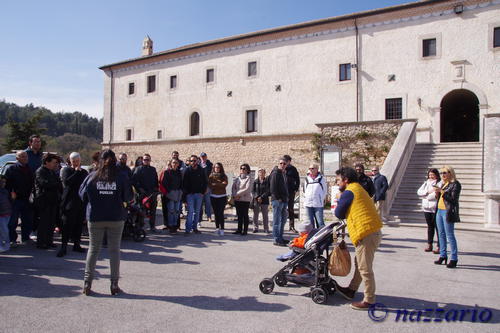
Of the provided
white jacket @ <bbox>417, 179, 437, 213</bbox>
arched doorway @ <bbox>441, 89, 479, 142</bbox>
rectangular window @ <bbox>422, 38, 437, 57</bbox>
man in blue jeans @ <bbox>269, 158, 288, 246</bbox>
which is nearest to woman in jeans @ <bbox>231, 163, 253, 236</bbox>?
man in blue jeans @ <bbox>269, 158, 288, 246</bbox>

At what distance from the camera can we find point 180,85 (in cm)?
2883

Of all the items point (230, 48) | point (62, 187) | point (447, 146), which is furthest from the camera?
point (230, 48)

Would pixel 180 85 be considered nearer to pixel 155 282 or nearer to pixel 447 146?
pixel 447 146

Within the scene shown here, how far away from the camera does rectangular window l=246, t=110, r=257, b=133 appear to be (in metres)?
25.7

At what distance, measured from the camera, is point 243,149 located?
25.8 meters

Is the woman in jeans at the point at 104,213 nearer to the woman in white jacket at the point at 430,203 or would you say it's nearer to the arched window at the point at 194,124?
the woman in white jacket at the point at 430,203

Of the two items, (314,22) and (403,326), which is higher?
(314,22)

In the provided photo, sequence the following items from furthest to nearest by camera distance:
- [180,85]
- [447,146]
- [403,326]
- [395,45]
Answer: [180,85] → [395,45] → [447,146] → [403,326]

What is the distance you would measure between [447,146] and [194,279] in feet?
47.5

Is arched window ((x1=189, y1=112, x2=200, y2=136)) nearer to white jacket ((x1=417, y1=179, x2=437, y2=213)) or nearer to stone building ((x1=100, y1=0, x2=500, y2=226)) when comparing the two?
stone building ((x1=100, y1=0, x2=500, y2=226))

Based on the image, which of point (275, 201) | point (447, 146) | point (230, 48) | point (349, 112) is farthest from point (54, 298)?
point (230, 48)

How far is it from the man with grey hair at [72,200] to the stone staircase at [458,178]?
9.15m

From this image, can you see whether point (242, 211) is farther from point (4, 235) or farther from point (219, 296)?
point (4, 235)

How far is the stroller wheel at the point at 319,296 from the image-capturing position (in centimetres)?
495
